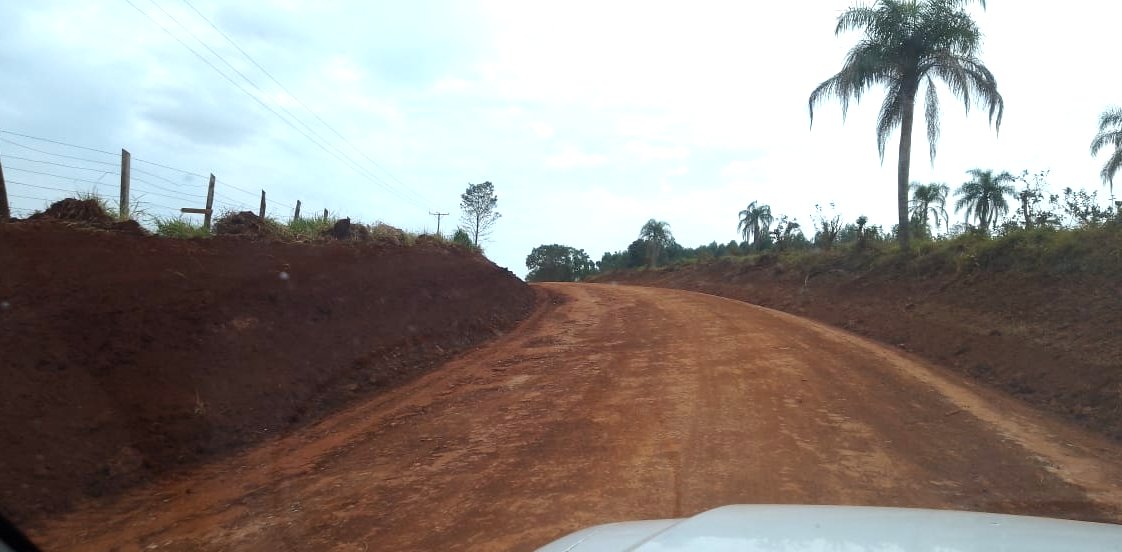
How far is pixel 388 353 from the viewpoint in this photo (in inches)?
470

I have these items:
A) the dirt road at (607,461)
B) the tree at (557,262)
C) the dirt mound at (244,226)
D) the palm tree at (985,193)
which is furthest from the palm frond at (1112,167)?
the tree at (557,262)

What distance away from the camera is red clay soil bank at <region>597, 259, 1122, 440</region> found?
9.31m

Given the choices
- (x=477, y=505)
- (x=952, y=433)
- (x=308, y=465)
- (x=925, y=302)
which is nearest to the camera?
(x=477, y=505)

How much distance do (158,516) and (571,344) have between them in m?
8.75

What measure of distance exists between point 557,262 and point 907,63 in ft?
198

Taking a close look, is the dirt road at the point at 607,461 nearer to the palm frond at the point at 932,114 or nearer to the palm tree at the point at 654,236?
the palm frond at the point at 932,114

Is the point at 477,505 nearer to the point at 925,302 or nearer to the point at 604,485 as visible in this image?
the point at 604,485

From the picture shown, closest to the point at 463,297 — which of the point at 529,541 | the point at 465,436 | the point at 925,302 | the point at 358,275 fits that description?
the point at 358,275

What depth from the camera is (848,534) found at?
3.15 m

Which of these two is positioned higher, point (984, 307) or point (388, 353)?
point (984, 307)

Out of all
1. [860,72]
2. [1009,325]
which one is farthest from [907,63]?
[1009,325]

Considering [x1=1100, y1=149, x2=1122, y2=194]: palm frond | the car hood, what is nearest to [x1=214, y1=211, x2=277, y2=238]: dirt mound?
the car hood

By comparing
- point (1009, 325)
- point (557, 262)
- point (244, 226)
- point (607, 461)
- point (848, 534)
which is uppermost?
point (557, 262)

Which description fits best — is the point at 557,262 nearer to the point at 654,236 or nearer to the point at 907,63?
the point at 654,236
